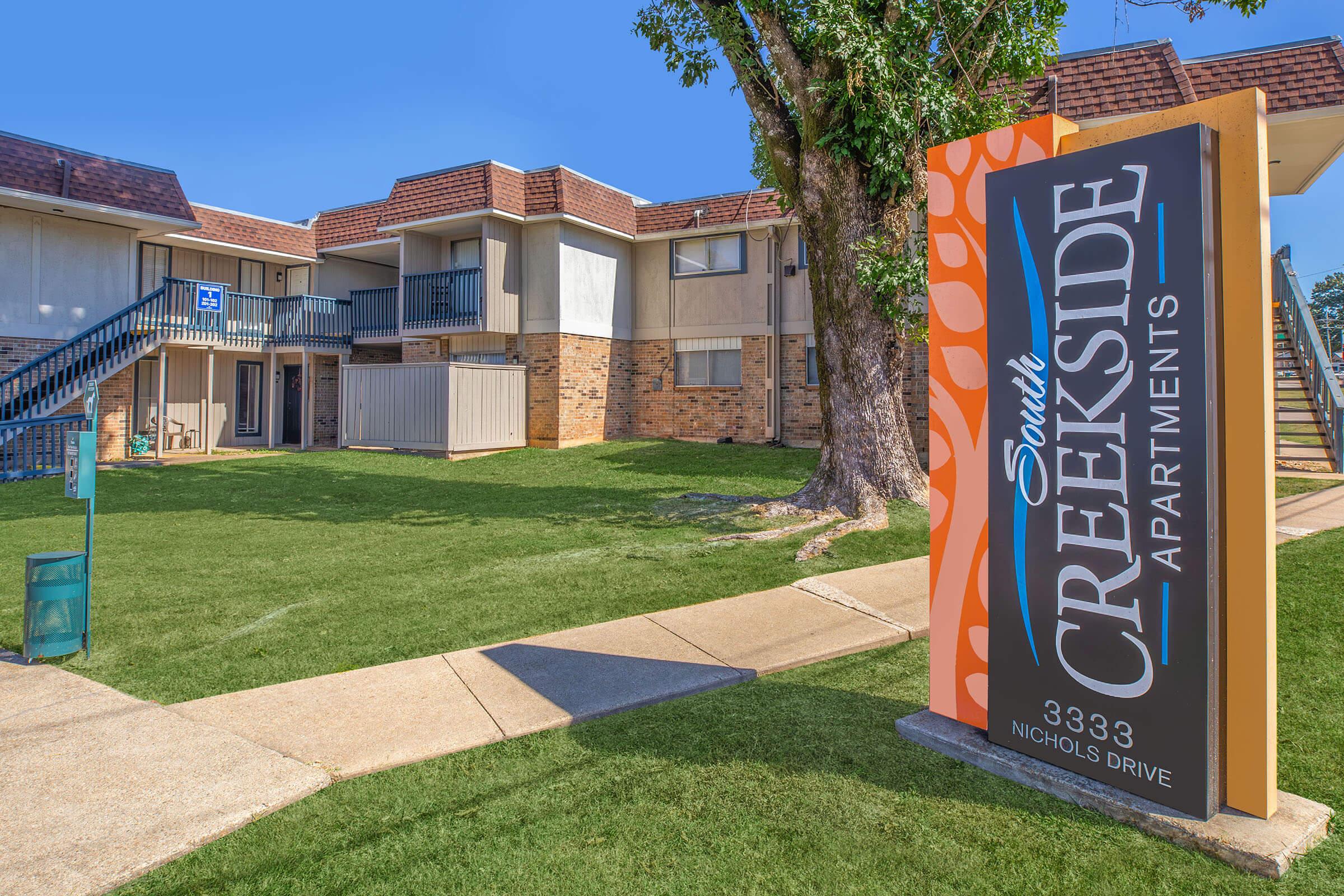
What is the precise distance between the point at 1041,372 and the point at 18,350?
2017cm

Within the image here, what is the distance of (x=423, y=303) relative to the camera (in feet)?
64.2

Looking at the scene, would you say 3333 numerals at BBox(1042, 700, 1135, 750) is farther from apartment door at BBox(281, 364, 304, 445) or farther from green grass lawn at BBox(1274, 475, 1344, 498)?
apartment door at BBox(281, 364, 304, 445)

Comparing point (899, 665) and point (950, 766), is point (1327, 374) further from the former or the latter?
point (950, 766)

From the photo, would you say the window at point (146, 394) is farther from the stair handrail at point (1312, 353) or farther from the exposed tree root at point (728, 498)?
the stair handrail at point (1312, 353)

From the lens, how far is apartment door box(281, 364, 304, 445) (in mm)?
23062

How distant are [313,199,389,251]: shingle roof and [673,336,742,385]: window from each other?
8.59 metres

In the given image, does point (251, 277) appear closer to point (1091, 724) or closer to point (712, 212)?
point (712, 212)

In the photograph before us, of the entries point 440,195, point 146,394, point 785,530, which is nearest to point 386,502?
point 785,530


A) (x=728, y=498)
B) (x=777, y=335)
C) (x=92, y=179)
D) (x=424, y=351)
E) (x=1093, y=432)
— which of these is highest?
(x=92, y=179)

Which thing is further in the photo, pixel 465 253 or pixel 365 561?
pixel 465 253

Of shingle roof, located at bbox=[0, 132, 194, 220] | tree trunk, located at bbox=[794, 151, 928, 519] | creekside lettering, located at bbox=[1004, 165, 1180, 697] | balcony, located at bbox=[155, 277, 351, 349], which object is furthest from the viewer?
balcony, located at bbox=[155, 277, 351, 349]

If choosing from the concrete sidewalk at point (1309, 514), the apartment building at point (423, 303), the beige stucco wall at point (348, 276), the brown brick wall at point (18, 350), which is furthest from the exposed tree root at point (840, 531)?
the beige stucco wall at point (348, 276)

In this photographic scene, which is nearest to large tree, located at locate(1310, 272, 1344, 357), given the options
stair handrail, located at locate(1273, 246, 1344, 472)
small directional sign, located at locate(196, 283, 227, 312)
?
stair handrail, located at locate(1273, 246, 1344, 472)

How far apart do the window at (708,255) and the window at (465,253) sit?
5039 millimetres
